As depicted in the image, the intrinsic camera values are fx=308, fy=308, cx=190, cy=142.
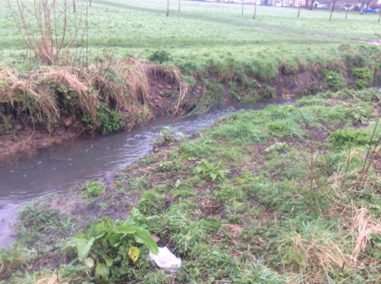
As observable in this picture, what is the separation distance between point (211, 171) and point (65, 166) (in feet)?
9.84

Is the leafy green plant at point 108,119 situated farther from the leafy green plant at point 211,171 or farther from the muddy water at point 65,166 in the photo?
the leafy green plant at point 211,171

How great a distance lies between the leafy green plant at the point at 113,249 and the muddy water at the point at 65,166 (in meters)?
1.45

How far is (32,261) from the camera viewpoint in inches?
137

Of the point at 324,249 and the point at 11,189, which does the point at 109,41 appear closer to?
the point at 11,189

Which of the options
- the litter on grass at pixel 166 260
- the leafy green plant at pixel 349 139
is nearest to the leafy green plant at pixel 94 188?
the litter on grass at pixel 166 260

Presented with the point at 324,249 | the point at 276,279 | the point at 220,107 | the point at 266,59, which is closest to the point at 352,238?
the point at 324,249

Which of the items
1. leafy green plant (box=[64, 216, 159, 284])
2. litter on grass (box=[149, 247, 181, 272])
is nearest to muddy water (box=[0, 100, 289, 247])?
leafy green plant (box=[64, 216, 159, 284])

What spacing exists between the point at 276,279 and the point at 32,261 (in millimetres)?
2661

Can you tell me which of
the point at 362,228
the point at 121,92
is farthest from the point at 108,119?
the point at 362,228

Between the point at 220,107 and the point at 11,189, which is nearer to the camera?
the point at 11,189

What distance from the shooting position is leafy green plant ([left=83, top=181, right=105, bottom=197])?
4.89m

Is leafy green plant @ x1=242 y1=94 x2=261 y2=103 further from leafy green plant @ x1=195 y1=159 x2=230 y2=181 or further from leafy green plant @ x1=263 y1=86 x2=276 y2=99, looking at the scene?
leafy green plant @ x1=195 y1=159 x2=230 y2=181

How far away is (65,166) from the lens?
6125 mm

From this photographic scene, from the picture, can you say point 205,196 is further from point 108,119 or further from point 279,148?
point 108,119
